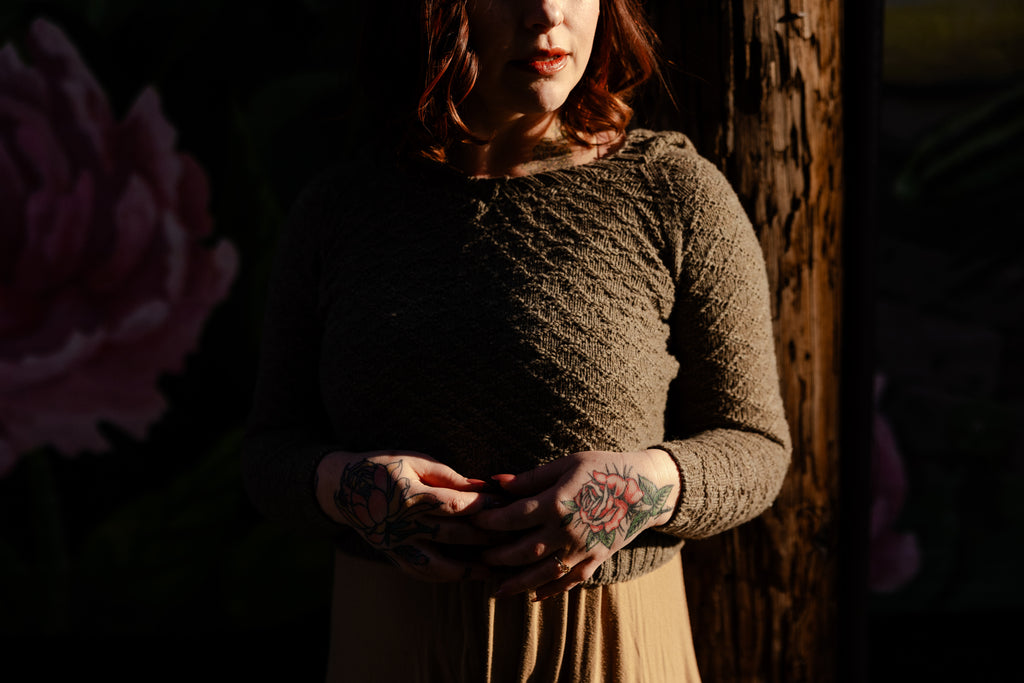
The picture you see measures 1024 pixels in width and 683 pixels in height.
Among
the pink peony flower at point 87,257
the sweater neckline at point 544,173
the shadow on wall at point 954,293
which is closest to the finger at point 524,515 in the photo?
the sweater neckline at point 544,173

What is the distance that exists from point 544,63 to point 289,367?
63cm

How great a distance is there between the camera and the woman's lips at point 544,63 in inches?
44.0

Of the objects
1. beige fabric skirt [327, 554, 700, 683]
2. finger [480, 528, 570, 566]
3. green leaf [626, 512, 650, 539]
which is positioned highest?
green leaf [626, 512, 650, 539]

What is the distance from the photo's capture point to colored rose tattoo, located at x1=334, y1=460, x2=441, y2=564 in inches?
41.6

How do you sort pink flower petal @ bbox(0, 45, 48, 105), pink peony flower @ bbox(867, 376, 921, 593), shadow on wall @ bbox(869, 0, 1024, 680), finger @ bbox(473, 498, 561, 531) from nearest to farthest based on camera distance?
finger @ bbox(473, 498, 561, 531), pink flower petal @ bbox(0, 45, 48, 105), shadow on wall @ bbox(869, 0, 1024, 680), pink peony flower @ bbox(867, 376, 921, 593)

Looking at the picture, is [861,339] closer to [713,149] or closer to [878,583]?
[713,149]

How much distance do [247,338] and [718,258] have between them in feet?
5.82

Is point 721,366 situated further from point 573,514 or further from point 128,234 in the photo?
point 128,234

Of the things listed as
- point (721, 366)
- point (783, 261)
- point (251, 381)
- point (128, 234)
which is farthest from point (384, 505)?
point (128, 234)

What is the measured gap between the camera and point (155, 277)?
2.46 metres

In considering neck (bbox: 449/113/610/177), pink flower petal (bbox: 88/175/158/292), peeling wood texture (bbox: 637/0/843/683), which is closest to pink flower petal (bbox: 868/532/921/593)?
peeling wood texture (bbox: 637/0/843/683)

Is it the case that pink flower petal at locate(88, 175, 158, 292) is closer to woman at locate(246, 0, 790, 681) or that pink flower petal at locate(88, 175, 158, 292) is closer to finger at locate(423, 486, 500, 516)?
woman at locate(246, 0, 790, 681)

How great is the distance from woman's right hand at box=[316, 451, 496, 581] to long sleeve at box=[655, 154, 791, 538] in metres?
0.28

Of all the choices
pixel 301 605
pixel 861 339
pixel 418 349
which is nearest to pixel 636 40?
pixel 418 349
